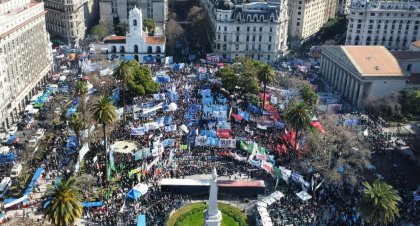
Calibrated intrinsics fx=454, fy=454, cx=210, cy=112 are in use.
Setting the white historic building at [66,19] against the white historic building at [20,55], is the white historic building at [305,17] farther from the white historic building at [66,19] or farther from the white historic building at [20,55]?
the white historic building at [20,55]

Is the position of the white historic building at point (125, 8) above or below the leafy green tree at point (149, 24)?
above

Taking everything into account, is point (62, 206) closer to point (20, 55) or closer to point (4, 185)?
point (4, 185)

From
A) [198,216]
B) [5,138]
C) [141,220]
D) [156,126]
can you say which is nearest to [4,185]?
[5,138]

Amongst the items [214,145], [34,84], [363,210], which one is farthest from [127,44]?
[363,210]

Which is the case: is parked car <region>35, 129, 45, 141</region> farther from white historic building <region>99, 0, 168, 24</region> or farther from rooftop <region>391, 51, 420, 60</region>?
rooftop <region>391, 51, 420, 60</region>

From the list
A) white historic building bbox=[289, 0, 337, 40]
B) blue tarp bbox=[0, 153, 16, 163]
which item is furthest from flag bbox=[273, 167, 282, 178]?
white historic building bbox=[289, 0, 337, 40]

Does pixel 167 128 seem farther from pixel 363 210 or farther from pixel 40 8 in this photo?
pixel 40 8

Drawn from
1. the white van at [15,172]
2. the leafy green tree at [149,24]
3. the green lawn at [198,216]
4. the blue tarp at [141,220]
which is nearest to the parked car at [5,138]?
the white van at [15,172]

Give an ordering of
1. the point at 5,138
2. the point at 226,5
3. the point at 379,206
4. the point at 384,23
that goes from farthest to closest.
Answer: the point at 384,23, the point at 226,5, the point at 5,138, the point at 379,206

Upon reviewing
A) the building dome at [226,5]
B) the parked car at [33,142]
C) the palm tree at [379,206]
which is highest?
the building dome at [226,5]
